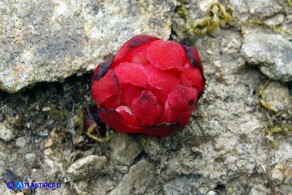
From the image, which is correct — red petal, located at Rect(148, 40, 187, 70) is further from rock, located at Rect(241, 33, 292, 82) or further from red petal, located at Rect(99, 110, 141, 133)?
rock, located at Rect(241, 33, 292, 82)

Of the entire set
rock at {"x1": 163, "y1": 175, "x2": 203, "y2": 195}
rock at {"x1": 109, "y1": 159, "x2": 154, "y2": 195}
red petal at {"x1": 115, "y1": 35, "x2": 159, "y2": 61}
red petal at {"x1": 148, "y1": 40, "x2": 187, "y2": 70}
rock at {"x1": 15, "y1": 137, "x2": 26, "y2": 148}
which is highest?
red petal at {"x1": 115, "y1": 35, "x2": 159, "y2": 61}

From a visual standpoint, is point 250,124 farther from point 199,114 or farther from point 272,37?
point 272,37

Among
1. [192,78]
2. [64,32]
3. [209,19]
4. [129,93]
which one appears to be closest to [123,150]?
[129,93]

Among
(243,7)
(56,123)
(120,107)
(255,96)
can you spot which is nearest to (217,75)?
(255,96)

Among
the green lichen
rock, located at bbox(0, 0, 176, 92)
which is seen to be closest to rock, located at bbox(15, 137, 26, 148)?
rock, located at bbox(0, 0, 176, 92)

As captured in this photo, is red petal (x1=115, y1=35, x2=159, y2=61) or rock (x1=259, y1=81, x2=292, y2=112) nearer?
red petal (x1=115, y1=35, x2=159, y2=61)

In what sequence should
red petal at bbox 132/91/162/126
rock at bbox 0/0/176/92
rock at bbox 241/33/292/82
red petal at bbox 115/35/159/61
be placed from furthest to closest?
rock at bbox 241/33/292/82
rock at bbox 0/0/176/92
red petal at bbox 115/35/159/61
red petal at bbox 132/91/162/126

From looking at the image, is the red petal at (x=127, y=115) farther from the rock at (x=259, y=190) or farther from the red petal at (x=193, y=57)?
the rock at (x=259, y=190)
